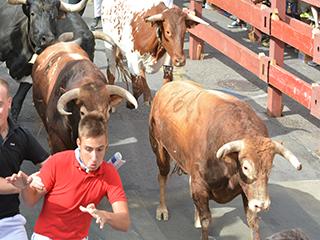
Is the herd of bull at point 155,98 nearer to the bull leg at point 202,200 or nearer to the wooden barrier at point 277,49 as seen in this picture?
the bull leg at point 202,200

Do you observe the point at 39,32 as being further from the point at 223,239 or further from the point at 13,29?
the point at 223,239

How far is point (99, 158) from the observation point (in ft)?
14.9

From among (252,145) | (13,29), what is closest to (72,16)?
(13,29)

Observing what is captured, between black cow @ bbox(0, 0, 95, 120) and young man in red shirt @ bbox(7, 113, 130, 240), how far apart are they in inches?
166

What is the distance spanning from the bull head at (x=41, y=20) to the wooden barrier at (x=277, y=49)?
297 centimetres

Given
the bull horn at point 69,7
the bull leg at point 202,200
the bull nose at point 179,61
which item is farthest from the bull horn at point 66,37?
the bull leg at point 202,200

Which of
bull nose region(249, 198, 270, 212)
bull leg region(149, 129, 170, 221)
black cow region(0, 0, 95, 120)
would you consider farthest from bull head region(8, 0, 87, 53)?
bull nose region(249, 198, 270, 212)

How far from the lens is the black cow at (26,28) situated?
8.71 meters

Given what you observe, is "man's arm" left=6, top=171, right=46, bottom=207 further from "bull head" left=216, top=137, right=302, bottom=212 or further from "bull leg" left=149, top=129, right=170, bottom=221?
"bull leg" left=149, top=129, right=170, bottom=221

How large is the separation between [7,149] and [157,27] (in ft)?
14.8

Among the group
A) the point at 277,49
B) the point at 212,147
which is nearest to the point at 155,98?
the point at 212,147

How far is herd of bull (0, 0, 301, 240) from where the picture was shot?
19.1 ft

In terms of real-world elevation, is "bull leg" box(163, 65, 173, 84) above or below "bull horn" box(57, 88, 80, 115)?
below

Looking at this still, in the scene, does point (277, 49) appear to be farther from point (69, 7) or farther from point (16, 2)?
point (16, 2)
